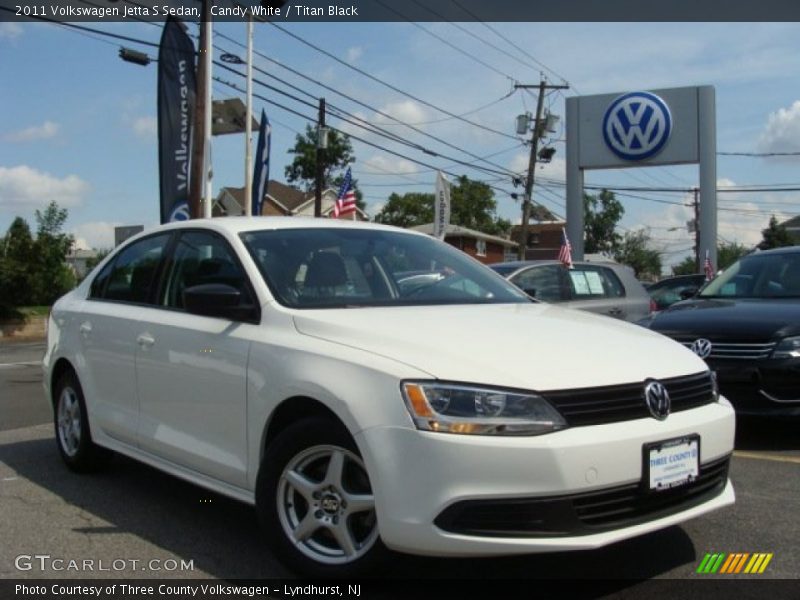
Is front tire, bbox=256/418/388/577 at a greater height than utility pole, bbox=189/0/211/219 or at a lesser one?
lesser

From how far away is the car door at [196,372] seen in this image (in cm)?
385

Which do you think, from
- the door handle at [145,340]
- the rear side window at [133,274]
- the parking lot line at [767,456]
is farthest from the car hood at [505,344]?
the parking lot line at [767,456]

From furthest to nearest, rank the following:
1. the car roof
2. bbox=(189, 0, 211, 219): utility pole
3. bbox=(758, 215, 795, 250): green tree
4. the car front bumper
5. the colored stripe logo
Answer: bbox=(758, 215, 795, 250): green tree
bbox=(189, 0, 211, 219): utility pole
the car roof
the colored stripe logo
the car front bumper

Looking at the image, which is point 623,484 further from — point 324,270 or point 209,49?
point 209,49

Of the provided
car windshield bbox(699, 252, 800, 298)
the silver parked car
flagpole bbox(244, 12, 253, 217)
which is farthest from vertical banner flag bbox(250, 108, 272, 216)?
car windshield bbox(699, 252, 800, 298)

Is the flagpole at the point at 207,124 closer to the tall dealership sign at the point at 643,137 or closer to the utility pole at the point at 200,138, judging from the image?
the utility pole at the point at 200,138

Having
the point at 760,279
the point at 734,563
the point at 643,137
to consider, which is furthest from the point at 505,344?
the point at 643,137

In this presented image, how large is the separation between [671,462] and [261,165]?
18753mm

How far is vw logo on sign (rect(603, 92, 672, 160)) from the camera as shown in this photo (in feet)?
71.3

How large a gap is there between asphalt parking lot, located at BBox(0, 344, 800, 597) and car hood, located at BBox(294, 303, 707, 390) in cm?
83

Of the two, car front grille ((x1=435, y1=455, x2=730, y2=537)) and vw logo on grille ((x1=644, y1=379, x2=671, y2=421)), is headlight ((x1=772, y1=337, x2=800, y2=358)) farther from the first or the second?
car front grille ((x1=435, y1=455, x2=730, y2=537))

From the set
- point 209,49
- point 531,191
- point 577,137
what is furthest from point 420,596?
point 531,191

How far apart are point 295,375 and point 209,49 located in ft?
51.6

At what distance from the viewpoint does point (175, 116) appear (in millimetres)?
17844
